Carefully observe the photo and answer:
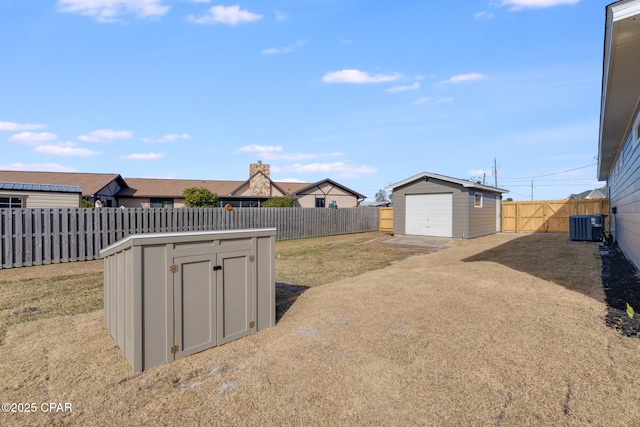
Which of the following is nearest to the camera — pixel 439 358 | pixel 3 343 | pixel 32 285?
pixel 439 358

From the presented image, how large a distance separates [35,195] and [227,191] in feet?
60.5

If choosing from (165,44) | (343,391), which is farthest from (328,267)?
(165,44)

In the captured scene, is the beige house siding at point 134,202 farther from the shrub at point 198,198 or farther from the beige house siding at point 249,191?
the beige house siding at point 249,191

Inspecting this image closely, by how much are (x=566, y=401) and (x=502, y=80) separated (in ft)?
44.8

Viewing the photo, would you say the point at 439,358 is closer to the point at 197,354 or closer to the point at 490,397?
the point at 490,397

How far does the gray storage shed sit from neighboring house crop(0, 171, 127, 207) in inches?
1013

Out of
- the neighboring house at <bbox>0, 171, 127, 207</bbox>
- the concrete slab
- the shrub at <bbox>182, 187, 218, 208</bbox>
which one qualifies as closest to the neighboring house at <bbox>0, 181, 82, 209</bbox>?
the neighboring house at <bbox>0, 171, 127, 207</bbox>

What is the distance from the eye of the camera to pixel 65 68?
35.4ft

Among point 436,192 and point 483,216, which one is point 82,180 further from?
point 483,216

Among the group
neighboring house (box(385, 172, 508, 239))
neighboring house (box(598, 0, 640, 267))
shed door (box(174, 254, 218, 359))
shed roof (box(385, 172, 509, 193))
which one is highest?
neighboring house (box(598, 0, 640, 267))

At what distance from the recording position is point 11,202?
15.1 m

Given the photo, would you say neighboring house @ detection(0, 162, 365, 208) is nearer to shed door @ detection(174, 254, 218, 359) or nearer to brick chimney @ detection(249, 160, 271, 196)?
brick chimney @ detection(249, 160, 271, 196)

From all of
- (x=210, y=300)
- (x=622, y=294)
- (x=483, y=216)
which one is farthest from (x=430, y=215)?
(x=210, y=300)

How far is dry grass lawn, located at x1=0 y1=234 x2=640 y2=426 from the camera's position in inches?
97.0
